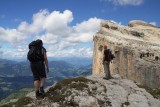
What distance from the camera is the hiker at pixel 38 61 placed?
22875mm

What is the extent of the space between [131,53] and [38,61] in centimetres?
7501

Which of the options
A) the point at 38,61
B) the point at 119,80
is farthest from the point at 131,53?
the point at 38,61

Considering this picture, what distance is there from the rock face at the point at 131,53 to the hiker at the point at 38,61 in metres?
62.7

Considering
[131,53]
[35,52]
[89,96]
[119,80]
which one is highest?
[131,53]

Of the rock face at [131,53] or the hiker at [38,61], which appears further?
the rock face at [131,53]

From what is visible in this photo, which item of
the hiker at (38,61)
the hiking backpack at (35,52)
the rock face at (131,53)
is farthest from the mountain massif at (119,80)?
the hiking backpack at (35,52)

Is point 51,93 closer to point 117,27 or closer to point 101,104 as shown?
point 101,104

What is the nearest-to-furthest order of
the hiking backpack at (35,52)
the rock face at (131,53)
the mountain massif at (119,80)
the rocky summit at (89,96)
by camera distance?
the rocky summit at (89,96) → the hiking backpack at (35,52) → the mountain massif at (119,80) → the rock face at (131,53)

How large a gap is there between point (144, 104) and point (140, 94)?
2753 mm

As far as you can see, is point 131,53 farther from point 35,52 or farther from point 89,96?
point 35,52

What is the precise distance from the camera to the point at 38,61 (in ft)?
75.9

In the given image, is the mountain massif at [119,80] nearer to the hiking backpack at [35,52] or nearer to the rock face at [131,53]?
the rock face at [131,53]

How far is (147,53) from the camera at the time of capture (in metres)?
91.9

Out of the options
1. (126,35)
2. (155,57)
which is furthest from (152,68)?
(126,35)
